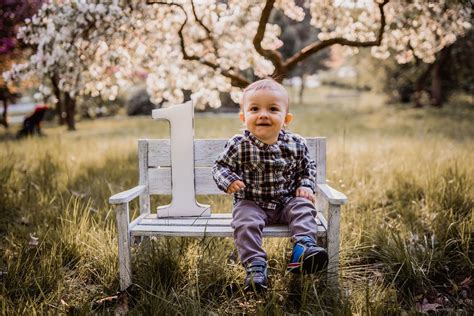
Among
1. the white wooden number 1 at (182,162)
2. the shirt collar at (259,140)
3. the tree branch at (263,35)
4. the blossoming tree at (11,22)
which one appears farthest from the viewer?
the blossoming tree at (11,22)

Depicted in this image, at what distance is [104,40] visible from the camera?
13.3 ft

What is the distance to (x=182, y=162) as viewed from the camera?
3.06 m

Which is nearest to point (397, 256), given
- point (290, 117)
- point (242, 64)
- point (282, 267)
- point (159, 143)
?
point (282, 267)

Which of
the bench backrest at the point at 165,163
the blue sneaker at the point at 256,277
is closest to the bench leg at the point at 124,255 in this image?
the bench backrest at the point at 165,163

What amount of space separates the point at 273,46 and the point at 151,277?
11.3 ft

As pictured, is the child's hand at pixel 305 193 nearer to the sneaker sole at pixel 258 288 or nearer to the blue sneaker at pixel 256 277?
the blue sneaker at pixel 256 277

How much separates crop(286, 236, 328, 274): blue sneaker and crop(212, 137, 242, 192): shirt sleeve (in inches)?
23.2

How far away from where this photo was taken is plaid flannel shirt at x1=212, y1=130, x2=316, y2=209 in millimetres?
2711

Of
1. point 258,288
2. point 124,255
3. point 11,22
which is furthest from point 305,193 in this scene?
point 11,22

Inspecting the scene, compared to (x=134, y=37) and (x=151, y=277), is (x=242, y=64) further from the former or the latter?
(x=151, y=277)

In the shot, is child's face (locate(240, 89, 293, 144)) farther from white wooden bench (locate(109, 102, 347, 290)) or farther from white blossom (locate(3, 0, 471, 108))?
white blossom (locate(3, 0, 471, 108))

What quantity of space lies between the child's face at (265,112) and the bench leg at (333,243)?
606 mm

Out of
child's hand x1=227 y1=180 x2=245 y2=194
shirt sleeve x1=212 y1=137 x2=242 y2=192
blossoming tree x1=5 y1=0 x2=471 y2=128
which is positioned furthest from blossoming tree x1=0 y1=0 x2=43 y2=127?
child's hand x1=227 y1=180 x2=245 y2=194

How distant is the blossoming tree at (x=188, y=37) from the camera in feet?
12.6
